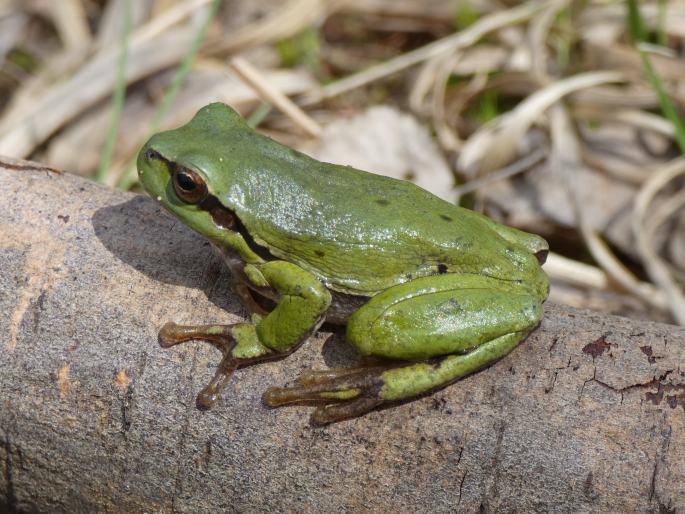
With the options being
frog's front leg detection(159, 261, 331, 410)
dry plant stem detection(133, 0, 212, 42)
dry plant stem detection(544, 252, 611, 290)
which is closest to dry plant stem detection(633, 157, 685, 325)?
dry plant stem detection(544, 252, 611, 290)

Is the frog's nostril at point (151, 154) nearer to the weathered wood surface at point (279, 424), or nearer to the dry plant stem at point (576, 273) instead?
the weathered wood surface at point (279, 424)

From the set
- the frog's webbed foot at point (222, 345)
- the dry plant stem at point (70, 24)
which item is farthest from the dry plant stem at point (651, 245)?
the dry plant stem at point (70, 24)

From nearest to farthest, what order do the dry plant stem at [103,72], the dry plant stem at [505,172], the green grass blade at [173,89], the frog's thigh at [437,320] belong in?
the frog's thigh at [437,320] → the green grass blade at [173,89] → the dry plant stem at [505,172] → the dry plant stem at [103,72]

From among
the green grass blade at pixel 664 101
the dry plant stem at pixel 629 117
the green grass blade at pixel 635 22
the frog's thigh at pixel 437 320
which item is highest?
the green grass blade at pixel 635 22

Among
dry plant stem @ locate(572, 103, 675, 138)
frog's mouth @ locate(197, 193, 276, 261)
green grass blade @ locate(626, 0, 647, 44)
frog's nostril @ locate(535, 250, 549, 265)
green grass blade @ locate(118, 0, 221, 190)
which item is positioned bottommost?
frog's mouth @ locate(197, 193, 276, 261)

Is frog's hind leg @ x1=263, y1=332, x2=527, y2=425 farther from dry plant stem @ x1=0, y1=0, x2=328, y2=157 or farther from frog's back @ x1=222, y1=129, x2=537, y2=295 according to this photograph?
dry plant stem @ x1=0, y1=0, x2=328, y2=157

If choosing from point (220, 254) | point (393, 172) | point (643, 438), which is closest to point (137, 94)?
point (393, 172)

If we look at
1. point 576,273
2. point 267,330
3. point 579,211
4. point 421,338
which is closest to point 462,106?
→ point 579,211
